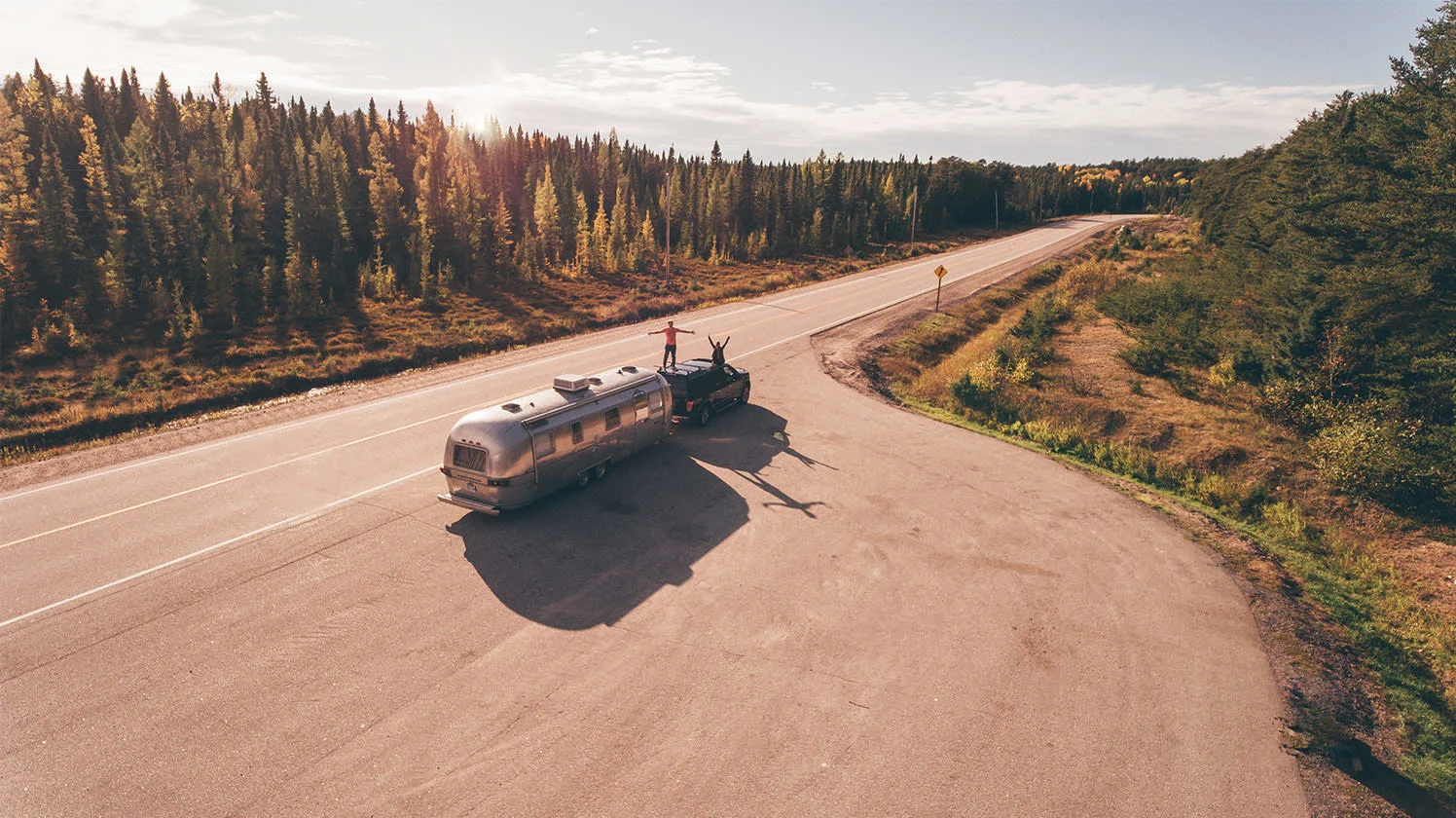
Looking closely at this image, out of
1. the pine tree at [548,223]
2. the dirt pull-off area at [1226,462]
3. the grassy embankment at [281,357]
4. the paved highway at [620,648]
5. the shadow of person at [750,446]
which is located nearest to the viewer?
the paved highway at [620,648]

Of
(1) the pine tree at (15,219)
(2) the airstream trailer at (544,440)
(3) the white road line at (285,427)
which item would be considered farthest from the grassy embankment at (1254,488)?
(1) the pine tree at (15,219)

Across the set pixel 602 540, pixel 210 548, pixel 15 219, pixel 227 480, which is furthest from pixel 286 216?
pixel 602 540

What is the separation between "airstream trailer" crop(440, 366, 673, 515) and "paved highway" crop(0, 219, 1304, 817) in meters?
0.72

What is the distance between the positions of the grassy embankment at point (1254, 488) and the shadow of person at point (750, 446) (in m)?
6.74

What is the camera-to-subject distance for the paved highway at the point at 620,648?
8.23m

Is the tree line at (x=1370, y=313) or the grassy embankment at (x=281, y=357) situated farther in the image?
the grassy embankment at (x=281, y=357)

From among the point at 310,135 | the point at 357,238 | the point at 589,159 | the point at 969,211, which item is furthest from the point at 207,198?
the point at 969,211

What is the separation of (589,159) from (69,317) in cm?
10062

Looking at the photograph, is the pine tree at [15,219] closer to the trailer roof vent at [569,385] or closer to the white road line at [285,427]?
the white road line at [285,427]

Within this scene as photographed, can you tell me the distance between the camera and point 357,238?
60344 mm

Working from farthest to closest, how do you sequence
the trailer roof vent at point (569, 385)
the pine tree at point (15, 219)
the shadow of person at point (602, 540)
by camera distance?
1. the pine tree at point (15, 219)
2. the trailer roof vent at point (569, 385)
3. the shadow of person at point (602, 540)

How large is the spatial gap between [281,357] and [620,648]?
29218 millimetres

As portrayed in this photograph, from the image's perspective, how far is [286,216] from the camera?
5956cm

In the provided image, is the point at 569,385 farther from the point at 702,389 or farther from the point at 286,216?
the point at 286,216
